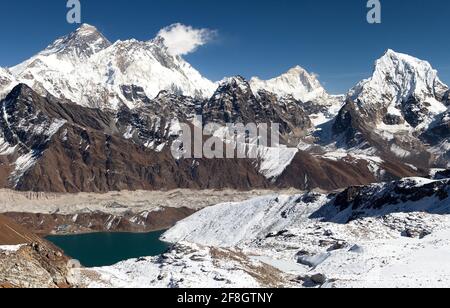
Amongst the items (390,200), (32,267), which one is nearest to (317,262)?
(32,267)

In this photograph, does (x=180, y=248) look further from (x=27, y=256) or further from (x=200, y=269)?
(x=27, y=256)

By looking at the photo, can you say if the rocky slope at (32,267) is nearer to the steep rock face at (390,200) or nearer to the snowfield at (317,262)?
the snowfield at (317,262)

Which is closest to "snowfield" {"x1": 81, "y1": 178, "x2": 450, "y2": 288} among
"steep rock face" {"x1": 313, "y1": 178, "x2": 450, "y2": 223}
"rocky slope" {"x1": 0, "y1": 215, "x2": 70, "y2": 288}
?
"rocky slope" {"x1": 0, "y1": 215, "x2": 70, "y2": 288}

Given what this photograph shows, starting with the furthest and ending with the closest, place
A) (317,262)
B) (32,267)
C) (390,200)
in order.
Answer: (390,200)
(317,262)
(32,267)

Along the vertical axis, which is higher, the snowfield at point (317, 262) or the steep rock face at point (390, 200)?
the steep rock face at point (390, 200)

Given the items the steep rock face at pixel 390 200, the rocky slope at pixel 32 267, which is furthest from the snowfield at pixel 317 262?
the steep rock face at pixel 390 200

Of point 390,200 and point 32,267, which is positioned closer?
point 32,267

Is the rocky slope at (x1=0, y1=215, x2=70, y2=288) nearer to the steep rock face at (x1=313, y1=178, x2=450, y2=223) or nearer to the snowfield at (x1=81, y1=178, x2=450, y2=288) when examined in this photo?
the snowfield at (x1=81, y1=178, x2=450, y2=288)

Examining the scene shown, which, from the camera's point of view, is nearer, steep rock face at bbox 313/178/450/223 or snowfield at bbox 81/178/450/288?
snowfield at bbox 81/178/450/288

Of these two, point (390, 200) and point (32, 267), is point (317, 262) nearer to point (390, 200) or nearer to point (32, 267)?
point (32, 267)

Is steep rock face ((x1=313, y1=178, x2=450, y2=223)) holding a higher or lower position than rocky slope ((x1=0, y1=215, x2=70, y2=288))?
higher
